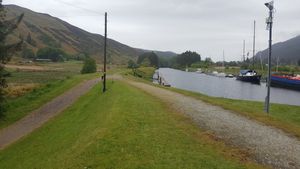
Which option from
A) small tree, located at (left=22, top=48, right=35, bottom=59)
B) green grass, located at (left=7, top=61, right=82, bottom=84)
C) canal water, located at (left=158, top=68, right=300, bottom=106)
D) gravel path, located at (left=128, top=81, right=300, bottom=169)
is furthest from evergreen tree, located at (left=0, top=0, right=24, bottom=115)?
small tree, located at (left=22, top=48, right=35, bottom=59)

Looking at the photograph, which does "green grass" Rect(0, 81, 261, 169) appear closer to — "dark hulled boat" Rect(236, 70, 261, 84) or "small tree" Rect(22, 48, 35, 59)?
"dark hulled boat" Rect(236, 70, 261, 84)

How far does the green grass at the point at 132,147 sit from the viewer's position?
11328 millimetres

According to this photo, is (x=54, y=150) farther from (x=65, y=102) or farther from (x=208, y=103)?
(x=65, y=102)

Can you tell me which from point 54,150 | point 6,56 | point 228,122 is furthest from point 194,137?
point 6,56

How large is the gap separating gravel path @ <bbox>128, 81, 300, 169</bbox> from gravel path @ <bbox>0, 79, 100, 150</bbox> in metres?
10.7

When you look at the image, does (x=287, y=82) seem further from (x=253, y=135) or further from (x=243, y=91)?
(x=253, y=135)

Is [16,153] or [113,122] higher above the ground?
[113,122]

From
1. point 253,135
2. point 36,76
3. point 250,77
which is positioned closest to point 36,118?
point 253,135

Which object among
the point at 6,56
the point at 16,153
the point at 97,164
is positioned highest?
the point at 6,56

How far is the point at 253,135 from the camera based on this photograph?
49.3ft

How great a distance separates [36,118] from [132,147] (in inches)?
707

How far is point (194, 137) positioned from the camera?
1428cm

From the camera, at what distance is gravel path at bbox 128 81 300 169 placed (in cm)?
1210

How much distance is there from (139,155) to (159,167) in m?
1.29
